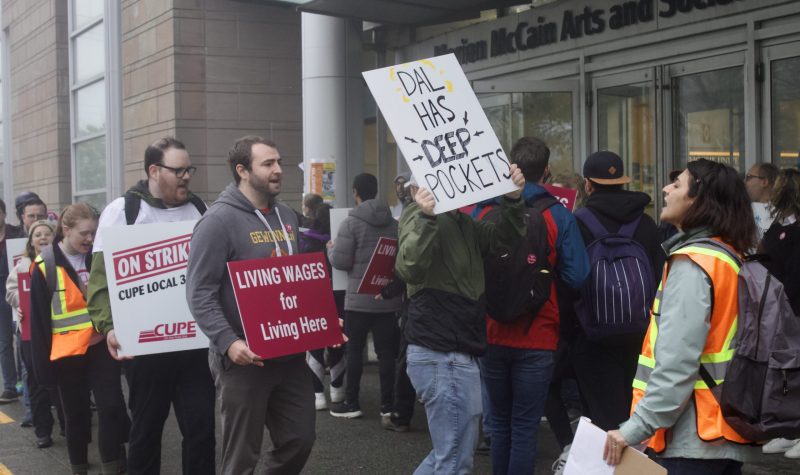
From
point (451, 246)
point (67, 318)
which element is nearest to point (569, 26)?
point (67, 318)

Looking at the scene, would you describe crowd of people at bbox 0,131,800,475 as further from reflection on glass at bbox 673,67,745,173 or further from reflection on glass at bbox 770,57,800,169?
reflection on glass at bbox 673,67,745,173

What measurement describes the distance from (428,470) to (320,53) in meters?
9.21

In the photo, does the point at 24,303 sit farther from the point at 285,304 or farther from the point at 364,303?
the point at 285,304

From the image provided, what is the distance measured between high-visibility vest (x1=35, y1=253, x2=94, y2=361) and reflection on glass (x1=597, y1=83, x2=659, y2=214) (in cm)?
627

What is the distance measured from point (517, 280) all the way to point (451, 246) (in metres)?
0.51

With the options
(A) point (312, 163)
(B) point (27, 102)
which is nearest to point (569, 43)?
(A) point (312, 163)

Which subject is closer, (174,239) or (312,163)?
(174,239)

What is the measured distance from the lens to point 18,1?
2400 cm

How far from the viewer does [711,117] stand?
31.9 feet

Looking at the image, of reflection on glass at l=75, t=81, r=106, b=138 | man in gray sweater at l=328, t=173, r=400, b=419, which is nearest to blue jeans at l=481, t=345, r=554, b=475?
man in gray sweater at l=328, t=173, r=400, b=419

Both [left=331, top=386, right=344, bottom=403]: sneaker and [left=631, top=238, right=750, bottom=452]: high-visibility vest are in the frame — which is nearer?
[left=631, top=238, right=750, bottom=452]: high-visibility vest

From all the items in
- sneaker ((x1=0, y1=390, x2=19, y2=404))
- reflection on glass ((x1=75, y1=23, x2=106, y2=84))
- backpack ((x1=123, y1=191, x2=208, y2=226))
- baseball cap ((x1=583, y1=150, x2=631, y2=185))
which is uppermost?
reflection on glass ((x1=75, y1=23, x2=106, y2=84))

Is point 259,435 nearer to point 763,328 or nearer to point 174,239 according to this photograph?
point 174,239

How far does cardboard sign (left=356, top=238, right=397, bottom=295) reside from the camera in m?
7.38
